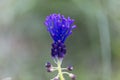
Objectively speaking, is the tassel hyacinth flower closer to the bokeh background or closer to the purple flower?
the purple flower

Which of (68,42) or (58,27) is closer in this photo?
(58,27)

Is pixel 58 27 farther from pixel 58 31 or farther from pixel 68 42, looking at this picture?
pixel 68 42

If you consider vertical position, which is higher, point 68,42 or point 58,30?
point 68,42

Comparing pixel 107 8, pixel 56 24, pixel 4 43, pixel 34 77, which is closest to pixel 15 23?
pixel 4 43

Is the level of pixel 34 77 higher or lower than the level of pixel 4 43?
lower

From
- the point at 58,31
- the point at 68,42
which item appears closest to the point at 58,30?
the point at 58,31

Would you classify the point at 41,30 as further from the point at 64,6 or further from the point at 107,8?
the point at 107,8
